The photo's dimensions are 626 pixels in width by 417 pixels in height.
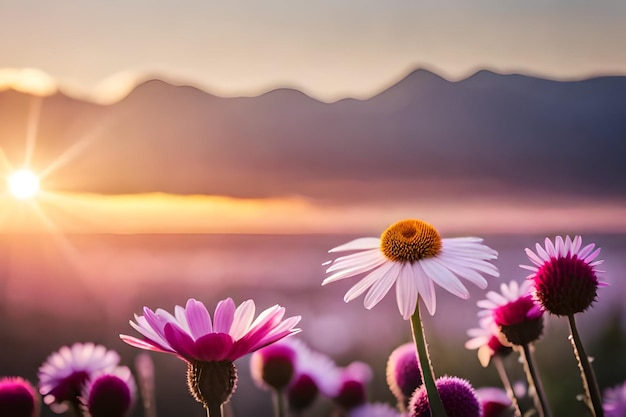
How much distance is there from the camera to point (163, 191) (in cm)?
112

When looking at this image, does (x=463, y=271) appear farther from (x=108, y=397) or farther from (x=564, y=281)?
(x=108, y=397)

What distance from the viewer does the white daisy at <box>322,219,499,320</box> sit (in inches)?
17.8

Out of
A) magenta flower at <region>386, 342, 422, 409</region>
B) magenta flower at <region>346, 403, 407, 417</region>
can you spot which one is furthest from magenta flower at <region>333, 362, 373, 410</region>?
magenta flower at <region>386, 342, 422, 409</region>

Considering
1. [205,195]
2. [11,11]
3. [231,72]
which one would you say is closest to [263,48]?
[231,72]

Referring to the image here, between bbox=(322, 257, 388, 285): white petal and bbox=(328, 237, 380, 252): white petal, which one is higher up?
Answer: bbox=(328, 237, 380, 252): white petal

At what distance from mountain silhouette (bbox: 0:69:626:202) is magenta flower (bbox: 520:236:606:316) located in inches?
26.6

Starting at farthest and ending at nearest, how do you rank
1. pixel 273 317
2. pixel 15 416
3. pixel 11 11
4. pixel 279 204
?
pixel 279 204, pixel 11 11, pixel 15 416, pixel 273 317

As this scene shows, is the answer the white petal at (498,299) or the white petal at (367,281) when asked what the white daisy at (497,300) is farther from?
the white petal at (367,281)

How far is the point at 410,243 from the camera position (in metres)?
0.50

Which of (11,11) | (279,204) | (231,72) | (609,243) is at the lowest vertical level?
(609,243)

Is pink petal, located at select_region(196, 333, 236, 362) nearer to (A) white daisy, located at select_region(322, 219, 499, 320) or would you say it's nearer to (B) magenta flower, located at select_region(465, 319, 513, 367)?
(A) white daisy, located at select_region(322, 219, 499, 320)

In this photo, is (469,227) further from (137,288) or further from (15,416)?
(15,416)

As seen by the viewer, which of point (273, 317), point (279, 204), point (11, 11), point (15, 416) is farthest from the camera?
point (279, 204)

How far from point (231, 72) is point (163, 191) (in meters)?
0.22
